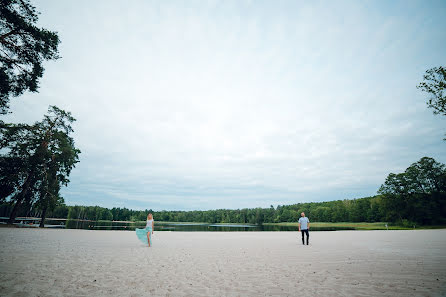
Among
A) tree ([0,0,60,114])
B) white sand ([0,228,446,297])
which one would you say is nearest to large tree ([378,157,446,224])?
white sand ([0,228,446,297])

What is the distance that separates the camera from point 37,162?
27.9 meters

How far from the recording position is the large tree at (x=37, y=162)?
26750 millimetres

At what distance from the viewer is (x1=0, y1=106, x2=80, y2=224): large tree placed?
2675cm

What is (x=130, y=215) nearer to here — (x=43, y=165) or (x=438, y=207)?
(x=43, y=165)

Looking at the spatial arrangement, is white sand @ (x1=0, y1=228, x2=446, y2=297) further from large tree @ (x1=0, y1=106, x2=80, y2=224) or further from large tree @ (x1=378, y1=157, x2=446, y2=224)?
large tree @ (x1=378, y1=157, x2=446, y2=224)

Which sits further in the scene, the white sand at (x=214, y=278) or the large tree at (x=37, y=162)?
the large tree at (x=37, y=162)

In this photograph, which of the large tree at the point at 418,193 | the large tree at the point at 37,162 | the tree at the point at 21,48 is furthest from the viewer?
the large tree at the point at 418,193

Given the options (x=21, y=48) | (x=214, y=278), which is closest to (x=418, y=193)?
(x=214, y=278)

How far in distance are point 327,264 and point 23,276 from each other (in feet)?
39.1

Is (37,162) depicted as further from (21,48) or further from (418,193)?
(418,193)

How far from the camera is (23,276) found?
267 inches

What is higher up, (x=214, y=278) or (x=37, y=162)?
(x=37, y=162)

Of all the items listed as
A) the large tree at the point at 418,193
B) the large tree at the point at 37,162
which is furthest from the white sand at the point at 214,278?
the large tree at the point at 418,193

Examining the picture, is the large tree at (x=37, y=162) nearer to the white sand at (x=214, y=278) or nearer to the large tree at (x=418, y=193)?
the white sand at (x=214, y=278)
